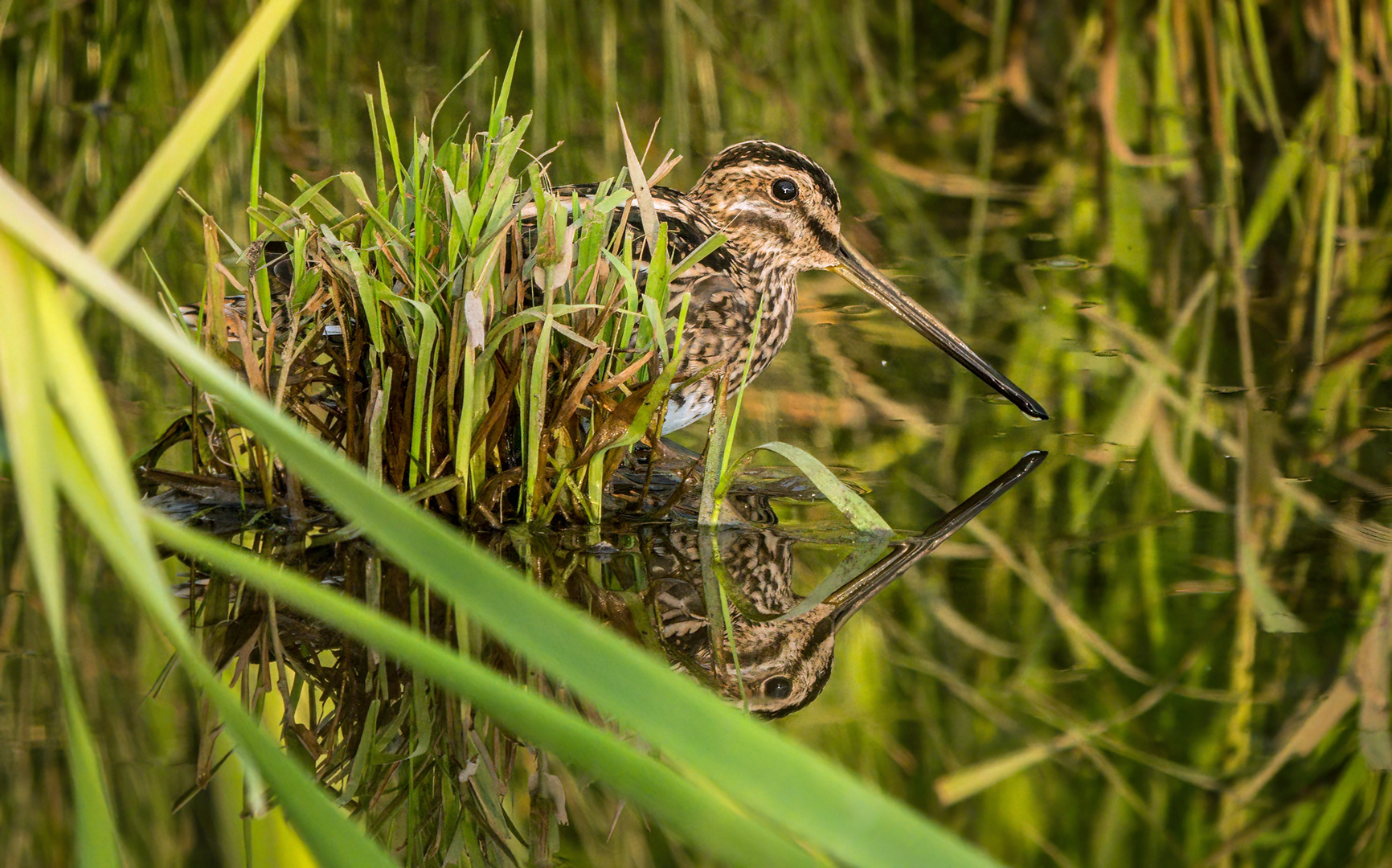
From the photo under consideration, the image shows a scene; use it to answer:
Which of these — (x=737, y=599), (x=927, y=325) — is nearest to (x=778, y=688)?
(x=737, y=599)

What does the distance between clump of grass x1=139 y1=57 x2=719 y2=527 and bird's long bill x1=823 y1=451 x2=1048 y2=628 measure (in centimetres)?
32

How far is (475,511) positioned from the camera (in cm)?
191

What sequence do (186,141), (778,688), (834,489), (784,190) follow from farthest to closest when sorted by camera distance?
1. (784,190)
2. (834,489)
3. (778,688)
4. (186,141)

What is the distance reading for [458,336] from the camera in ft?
6.04

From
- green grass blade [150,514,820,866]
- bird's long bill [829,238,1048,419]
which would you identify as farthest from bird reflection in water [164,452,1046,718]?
green grass blade [150,514,820,866]

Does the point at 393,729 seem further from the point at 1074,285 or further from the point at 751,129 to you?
the point at 751,129

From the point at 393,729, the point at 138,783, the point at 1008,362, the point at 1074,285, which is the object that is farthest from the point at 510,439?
the point at 1074,285

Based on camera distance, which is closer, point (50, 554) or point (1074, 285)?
point (50, 554)

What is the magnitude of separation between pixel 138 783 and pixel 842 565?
89 cm

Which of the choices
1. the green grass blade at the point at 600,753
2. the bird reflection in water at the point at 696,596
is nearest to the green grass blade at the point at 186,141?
the green grass blade at the point at 600,753

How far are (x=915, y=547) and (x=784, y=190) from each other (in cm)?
88

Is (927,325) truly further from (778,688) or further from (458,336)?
(778,688)

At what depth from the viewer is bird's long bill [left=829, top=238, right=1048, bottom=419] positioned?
252 cm

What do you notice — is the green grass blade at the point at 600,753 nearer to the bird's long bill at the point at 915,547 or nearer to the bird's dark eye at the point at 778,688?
the bird's dark eye at the point at 778,688
